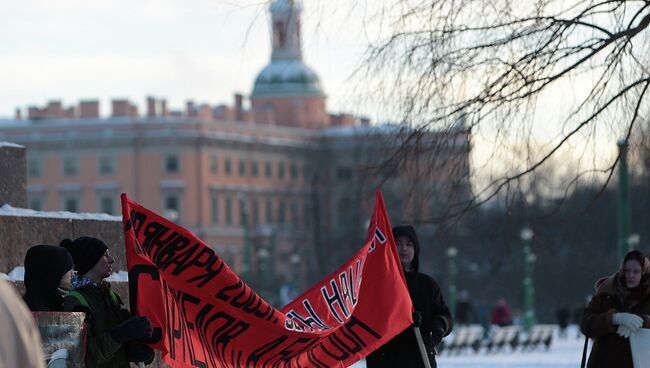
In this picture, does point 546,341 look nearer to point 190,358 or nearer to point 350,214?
point 190,358

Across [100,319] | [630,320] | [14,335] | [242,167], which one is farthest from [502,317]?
[242,167]

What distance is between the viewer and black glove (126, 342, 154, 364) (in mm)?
9828

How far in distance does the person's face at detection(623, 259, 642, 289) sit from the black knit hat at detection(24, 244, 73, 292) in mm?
3433

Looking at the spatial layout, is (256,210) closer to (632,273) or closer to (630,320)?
(630,320)

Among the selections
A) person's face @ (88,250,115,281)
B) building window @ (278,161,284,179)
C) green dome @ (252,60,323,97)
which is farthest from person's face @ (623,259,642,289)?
green dome @ (252,60,323,97)

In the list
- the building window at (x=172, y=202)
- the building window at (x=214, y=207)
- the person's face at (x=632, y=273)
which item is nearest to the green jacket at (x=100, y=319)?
the person's face at (x=632, y=273)

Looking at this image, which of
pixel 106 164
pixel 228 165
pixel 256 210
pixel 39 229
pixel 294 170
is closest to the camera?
pixel 39 229

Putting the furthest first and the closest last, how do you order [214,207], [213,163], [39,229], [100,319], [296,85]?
[296,85] → [214,207] → [213,163] → [39,229] → [100,319]

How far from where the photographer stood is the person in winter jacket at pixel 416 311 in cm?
1203

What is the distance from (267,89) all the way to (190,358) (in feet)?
463

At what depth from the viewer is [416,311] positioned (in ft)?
39.2

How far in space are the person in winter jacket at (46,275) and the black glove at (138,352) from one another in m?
0.40

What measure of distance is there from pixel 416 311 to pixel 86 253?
263cm

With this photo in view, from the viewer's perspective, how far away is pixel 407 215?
16016 mm
